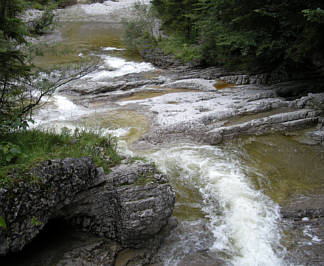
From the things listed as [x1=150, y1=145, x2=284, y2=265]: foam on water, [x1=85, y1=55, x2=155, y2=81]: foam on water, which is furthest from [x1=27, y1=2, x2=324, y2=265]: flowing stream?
[x1=85, y1=55, x2=155, y2=81]: foam on water

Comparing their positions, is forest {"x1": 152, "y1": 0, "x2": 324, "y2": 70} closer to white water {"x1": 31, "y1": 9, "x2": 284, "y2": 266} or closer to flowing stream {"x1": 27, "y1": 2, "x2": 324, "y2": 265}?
flowing stream {"x1": 27, "y1": 2, "x2": 324, "y2": 265}

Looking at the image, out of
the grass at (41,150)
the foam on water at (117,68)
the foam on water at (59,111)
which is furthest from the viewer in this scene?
the foam on water at (117,68)

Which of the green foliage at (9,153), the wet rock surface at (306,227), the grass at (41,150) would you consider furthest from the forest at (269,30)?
the green foliage at (9,153)

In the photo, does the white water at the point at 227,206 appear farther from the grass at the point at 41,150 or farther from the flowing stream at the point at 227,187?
the grass at the point at 41,150

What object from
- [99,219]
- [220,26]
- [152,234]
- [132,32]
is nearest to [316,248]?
[152,234]

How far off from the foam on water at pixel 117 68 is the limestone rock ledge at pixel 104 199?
15873 mm

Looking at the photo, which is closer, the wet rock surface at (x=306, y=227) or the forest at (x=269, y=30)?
the wet rock surface at (x=306, y=227)

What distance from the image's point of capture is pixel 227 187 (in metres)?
6.08

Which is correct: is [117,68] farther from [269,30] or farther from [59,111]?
[269,30]

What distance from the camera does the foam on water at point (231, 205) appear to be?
176 inches

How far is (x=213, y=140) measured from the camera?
848cm

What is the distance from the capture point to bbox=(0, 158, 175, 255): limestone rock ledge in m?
3.46

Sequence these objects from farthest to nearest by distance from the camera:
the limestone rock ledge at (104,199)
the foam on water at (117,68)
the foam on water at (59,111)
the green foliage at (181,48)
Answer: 1. the green foliage at (181,48)
2. the foam on water at (117,68)
3. the foam on water at (59,111)
4. the limestone rock ledge at (104,199)

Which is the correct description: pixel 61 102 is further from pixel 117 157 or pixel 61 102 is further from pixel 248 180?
pixel 248 180
